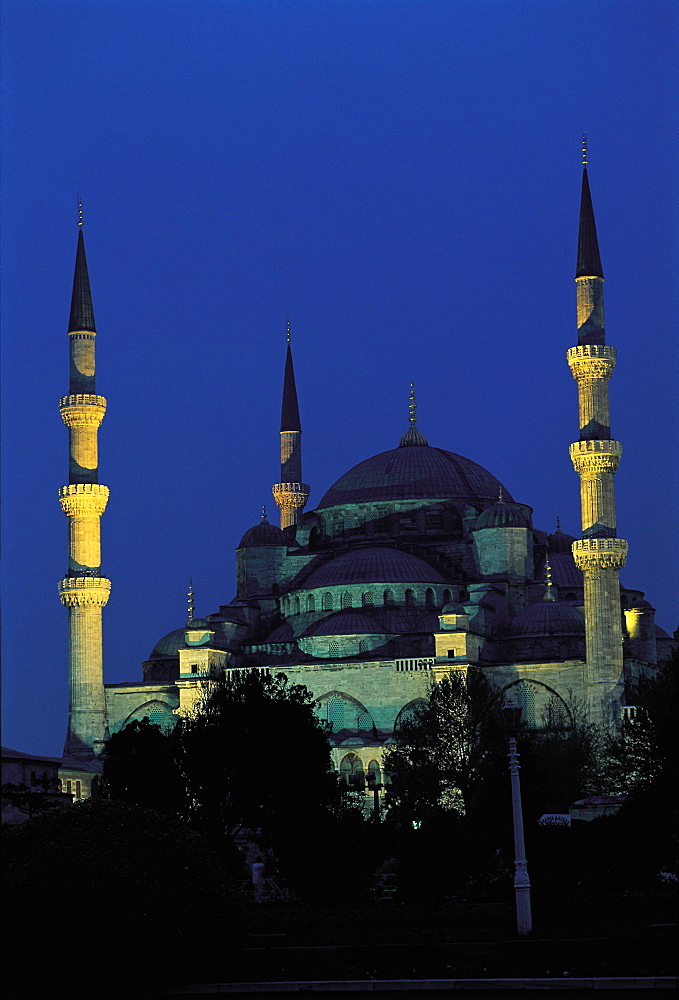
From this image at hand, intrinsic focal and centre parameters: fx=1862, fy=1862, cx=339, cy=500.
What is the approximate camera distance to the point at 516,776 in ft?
77.7

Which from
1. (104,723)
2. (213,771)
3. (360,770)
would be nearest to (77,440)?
(104,723)

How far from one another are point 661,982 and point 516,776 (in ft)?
22.3

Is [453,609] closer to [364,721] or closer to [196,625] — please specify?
[364,721]

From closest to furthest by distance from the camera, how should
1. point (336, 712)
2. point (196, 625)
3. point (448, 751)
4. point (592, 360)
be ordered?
point (448, 751) < point (592, 360) < point (336, 712) < point (196, 625)

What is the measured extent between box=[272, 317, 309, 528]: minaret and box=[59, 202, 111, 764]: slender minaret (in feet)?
38.9

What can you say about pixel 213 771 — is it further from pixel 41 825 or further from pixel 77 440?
pixel 77 440

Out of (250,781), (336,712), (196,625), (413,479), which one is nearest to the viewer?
(250,781)

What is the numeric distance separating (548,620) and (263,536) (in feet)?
44.5

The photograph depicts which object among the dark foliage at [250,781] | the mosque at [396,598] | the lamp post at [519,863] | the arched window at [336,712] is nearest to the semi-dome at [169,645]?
the mosque at [396,598]

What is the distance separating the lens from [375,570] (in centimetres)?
6275

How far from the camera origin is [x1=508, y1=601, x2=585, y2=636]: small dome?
58.4 metres

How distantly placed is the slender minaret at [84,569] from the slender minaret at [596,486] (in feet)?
51.2

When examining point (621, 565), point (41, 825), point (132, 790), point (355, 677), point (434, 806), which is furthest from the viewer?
point (355, 677)

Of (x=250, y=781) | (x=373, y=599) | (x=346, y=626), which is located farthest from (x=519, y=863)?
(x=373, y=599)
